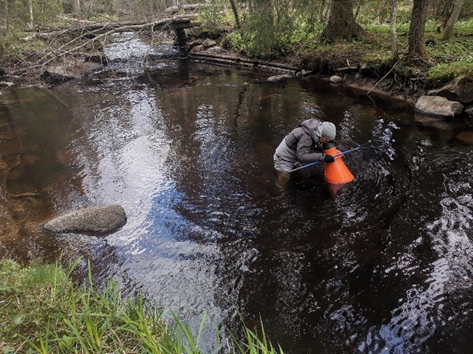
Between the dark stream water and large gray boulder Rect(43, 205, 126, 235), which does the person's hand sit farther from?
large gray boulder Rect(43, 205, 126, 235)

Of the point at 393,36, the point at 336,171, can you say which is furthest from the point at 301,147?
the point at 393,36

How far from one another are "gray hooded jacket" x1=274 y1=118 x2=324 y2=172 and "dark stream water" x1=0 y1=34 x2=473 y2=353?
1.66ft

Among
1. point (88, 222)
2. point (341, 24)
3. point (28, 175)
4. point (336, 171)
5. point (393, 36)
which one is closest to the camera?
point (88, 222)

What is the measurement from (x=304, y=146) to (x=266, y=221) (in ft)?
5.27

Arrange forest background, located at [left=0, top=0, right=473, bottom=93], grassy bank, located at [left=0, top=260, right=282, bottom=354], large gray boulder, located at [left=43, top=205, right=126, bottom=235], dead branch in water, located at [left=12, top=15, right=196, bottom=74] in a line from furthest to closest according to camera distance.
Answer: dead branch in water, located at [left=12, top=15, right=196, bottom=74]
forest background, located at [left=0, top=0, right=473, bottom=93]
large gray boulder, located at [left=43, top=205, right=126, bottom=235]
grassy bank, located at [left=0, top=260, right=282, bottom=354]

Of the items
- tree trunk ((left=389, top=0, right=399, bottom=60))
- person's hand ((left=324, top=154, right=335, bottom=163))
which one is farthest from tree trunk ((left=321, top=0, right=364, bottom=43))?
person's hand ((left=324, top=154, right=335, bottom=163))

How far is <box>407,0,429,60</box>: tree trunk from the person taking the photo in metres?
10.3

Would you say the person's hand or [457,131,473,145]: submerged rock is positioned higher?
the person's hand

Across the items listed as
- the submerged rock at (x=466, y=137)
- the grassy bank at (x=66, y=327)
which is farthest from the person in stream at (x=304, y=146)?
the submerged rock at (x=466, y=137)

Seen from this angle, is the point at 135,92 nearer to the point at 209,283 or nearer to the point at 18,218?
the point at 18,218

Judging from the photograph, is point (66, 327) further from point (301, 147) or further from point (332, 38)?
point (332, 38)

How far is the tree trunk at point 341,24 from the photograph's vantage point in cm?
1473

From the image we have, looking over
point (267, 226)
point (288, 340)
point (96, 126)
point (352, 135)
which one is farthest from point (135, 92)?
point (288, 340)

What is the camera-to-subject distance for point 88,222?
530 cm
